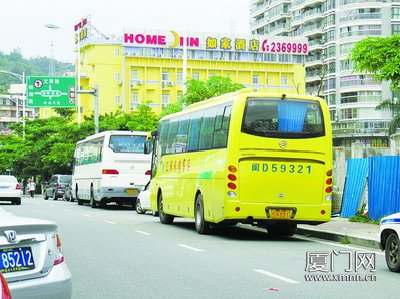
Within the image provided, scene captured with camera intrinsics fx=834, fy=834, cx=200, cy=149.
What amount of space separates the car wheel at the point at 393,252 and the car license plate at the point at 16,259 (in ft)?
20.8

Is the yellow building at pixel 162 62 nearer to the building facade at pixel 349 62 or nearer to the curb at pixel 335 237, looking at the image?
the building facade at pixel 349 62

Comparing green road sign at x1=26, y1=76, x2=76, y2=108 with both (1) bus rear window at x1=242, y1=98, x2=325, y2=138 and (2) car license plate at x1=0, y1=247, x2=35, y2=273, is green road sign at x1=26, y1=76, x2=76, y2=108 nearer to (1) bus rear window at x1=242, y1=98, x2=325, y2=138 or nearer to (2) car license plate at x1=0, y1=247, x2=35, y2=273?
(1) bus rear window at x1=242, y1=98, x2=325, y2=138

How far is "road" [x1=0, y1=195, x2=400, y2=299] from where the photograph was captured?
32.0 feet

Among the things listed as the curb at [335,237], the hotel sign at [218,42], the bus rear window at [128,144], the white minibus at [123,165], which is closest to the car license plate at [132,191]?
the white minibus at [123,165]

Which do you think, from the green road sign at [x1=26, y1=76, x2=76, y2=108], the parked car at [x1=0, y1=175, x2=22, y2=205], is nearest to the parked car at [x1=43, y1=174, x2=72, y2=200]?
the green road sign at [x1=26, y1=76, x2=76, y2=108]

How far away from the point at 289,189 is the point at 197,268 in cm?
592

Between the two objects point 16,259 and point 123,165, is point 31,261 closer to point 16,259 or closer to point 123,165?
point 16,259

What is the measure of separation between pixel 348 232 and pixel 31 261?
12538 mm

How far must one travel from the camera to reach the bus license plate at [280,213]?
691 inches

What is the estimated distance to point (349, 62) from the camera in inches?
3642

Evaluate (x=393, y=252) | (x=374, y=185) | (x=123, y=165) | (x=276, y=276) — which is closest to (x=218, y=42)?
(x=123, y=165)

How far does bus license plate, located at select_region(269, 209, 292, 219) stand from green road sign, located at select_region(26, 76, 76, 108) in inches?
1308

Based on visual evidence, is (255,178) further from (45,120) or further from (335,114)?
(335,114)

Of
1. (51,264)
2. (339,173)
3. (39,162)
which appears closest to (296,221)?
(339,173)
